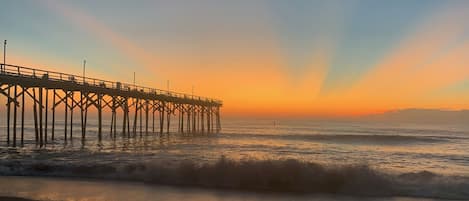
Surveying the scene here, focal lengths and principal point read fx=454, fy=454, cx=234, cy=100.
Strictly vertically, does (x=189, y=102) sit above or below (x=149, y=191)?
above

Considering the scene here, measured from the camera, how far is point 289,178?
1396cm

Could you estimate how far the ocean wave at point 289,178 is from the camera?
13.2 m

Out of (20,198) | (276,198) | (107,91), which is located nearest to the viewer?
(20,198)

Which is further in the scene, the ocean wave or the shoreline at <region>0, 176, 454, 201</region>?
the ocean wave

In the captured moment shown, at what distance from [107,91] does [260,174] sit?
2332cm

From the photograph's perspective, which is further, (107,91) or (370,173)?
(107,91)

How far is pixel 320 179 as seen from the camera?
45.8 feet

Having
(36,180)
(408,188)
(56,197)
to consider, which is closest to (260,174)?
(408,188)

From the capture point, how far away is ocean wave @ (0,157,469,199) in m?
13.2

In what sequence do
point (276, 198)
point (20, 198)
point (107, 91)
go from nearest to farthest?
point (20, 198), point (276, 198), point (107, 91)

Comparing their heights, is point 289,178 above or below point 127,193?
above

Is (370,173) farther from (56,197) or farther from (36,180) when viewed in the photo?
(36,180)

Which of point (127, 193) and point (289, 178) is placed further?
point (289, 178)

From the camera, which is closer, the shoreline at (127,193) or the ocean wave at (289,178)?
the shoreline at (127,193)
